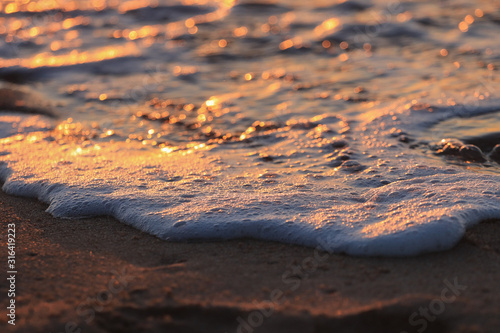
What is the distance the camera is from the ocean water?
9.25 feet

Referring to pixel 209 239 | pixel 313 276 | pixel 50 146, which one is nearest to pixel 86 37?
pixel 50 146

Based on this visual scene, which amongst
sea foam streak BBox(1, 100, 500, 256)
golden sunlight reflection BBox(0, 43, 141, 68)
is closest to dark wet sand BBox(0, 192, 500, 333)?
sea foam streak BBox(1, 100, 500, 256)

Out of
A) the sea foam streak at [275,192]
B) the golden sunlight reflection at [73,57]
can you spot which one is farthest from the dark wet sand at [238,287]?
the golden sunlight reflection at [73,57]

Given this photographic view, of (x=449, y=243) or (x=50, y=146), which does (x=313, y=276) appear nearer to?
(x=449, y=243)

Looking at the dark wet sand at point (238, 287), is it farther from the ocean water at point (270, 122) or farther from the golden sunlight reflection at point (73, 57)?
the golden sunlight reflection at point (73, 57)

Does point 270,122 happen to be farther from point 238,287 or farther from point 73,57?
→ point 73,57

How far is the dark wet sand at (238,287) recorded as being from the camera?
2045 millimetres

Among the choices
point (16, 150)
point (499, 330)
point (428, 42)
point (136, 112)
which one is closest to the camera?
point (499, 330)

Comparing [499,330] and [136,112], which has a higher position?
[499,330]

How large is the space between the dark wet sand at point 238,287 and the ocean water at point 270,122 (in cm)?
13

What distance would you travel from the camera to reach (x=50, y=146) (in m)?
3.91

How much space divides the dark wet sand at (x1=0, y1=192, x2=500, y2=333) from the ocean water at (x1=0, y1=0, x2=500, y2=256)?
13cm

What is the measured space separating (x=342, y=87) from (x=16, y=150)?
Answer: 263 centimetres

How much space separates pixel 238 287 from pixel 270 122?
84.0 inches
